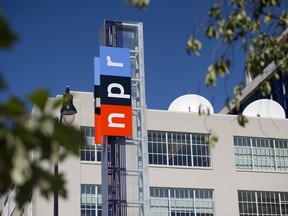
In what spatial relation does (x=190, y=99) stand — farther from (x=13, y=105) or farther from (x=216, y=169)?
(x=13, y=105)

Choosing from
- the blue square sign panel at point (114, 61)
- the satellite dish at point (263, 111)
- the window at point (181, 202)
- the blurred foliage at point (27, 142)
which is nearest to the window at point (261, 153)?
the window at point (181, 202)

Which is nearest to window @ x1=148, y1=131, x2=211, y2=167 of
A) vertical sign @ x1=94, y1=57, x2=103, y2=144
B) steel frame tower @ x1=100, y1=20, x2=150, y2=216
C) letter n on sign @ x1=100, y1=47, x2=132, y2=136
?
vertical sign @ x1=94, y1=57, x2=103, y2=144

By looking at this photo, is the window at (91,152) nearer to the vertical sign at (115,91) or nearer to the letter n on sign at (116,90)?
the vertical sign at (115,91)

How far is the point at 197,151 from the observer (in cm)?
4494

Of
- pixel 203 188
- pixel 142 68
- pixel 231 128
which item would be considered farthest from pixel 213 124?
pixel 142 68

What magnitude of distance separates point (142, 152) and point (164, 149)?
300 inches

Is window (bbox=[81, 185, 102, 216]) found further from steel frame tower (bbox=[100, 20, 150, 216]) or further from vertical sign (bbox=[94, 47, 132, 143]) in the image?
vertical sign (bbox=[94, 47, 132, 143])

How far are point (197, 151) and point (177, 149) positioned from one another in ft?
4.59

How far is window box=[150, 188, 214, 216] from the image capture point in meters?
42.3

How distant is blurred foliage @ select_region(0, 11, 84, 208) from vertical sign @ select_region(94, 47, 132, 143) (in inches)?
1257

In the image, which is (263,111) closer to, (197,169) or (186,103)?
(186,103)

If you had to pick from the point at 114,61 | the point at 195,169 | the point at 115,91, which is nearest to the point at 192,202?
the point at 195,169

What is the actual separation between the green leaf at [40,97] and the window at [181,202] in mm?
38487

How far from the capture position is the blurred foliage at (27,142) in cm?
383
